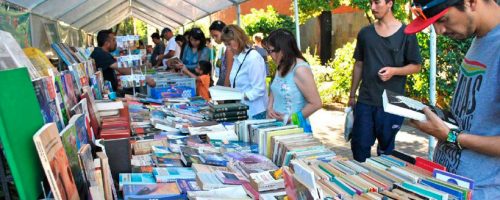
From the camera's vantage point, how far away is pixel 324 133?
6.29 metres

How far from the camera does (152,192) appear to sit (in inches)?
75.5

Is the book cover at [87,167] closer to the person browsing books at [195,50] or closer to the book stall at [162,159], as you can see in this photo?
the book stall at [162,159]

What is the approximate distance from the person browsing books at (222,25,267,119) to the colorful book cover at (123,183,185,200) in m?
2.01

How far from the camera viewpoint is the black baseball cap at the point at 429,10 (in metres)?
1.51

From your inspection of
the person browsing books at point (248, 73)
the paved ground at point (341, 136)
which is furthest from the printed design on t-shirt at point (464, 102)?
the paved ground at point (341, 136)

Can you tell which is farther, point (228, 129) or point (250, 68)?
point (250, 68)

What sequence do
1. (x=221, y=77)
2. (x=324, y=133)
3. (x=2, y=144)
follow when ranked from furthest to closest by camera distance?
(x=324, y=133) < (x=221, y=77) < (x=2, y=144)

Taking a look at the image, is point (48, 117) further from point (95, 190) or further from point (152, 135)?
point (152, 135)

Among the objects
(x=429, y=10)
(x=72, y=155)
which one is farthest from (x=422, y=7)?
(x=72, y=155)

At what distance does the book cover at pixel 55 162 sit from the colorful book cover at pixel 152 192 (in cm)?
34

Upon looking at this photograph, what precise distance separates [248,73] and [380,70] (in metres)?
1.33

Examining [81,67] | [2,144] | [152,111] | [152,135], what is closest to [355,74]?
[152,135]

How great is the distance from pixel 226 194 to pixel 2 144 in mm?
926

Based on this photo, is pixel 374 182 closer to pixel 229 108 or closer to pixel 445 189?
pixel 445 189
